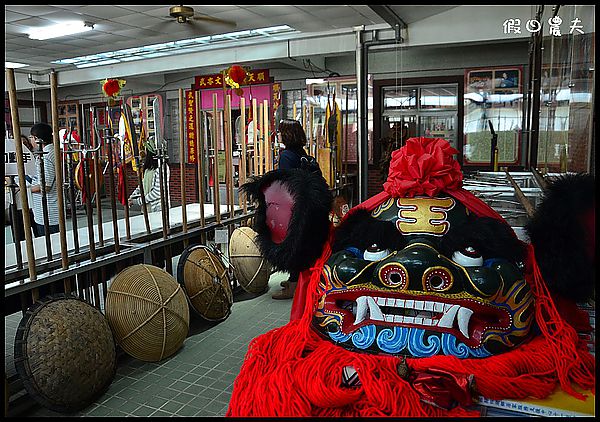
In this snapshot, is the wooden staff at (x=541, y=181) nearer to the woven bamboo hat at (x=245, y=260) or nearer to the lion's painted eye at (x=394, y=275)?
the lion's painted eye at (x=394, y=275)

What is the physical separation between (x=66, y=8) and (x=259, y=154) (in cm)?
246

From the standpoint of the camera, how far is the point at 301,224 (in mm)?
1526

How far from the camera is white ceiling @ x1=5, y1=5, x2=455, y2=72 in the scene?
527 centimetres

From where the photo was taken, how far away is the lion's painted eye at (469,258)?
1397 mm

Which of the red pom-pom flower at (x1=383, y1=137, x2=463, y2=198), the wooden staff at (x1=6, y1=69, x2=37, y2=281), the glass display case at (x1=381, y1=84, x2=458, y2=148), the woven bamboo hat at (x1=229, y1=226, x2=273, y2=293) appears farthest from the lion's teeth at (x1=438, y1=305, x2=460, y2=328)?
the glass display case at (x1=381, y1=84, x2=458, y2=148)

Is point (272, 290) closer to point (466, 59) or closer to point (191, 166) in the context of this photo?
point (466, 59)

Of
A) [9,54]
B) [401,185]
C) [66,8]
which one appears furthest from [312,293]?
[9,54]

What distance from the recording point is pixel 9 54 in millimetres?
7613

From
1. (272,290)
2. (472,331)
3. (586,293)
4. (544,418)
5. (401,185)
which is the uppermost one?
(401,185)

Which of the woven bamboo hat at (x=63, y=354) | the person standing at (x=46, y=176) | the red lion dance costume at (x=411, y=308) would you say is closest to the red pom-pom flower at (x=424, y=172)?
the red lion dance costume at (x=411, y=308)

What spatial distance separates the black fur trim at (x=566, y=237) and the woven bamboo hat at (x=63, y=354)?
194cm

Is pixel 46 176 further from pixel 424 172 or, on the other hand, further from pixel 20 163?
pixel 424 172

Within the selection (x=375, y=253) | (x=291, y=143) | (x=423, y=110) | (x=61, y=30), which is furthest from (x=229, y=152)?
(x=423, y=110)

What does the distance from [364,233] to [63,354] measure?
153cm
